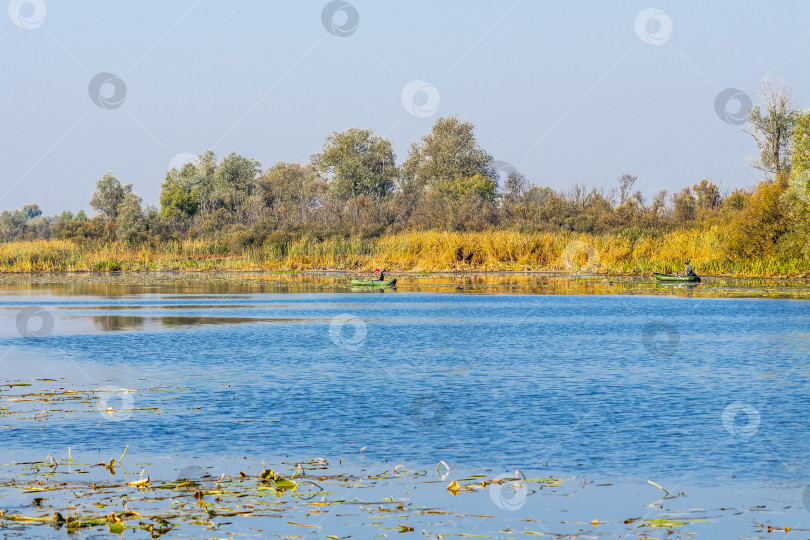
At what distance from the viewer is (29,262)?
7762 cm

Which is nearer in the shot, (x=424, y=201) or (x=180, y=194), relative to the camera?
(x=424, y=201)

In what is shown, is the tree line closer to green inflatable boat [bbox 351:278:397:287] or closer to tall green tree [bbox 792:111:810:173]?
tall green tree [bbox 792:111:810:173]

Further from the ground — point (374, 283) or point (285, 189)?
point (285, 189)

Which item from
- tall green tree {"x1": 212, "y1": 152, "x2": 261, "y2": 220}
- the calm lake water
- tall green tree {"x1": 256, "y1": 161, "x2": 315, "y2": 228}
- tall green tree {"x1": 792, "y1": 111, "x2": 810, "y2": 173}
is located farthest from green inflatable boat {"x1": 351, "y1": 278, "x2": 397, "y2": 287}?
tall green tree {"x1": 212, "y1": 152, "x2": 261, "y2": 220}

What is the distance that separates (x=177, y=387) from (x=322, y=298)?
29.0 m

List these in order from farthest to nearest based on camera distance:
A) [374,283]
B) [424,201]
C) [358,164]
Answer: [358,164] < [424,201] < [374,283]

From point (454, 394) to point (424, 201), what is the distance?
74.0 meters

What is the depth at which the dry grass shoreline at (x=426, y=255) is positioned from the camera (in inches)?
2350

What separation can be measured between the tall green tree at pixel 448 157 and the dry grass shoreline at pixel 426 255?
38707mm

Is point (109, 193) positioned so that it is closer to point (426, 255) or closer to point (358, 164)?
point (358, 164)

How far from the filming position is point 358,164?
115 meters

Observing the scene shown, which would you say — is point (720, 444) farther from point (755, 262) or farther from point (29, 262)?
point (29, 262)

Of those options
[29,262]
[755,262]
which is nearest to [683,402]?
[755,262]

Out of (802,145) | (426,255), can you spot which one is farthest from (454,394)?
(426,255)
